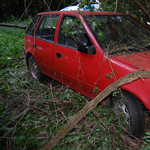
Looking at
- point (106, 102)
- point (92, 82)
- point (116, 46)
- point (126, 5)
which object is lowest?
point (106, 102)

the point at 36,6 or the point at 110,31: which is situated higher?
the point at 36,6

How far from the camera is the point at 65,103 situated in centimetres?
319

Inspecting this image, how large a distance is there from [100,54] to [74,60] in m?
0.59

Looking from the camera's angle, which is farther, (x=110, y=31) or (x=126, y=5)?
(x=126, y=5)

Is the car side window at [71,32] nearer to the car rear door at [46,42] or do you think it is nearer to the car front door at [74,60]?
the car front door at [74,60]

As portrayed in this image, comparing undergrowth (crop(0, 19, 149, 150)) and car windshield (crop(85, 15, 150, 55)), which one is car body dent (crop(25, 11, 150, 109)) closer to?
car windshield (crop(85, 15, 150, 55))

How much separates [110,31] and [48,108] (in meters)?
1.84

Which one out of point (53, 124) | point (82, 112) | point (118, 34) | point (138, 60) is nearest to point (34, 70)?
point (53, 124)

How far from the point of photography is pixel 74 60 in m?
3.12

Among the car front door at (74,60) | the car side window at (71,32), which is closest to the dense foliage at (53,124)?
the car front door at (74,60)

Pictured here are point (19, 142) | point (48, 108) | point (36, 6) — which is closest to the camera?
point (19, 142)

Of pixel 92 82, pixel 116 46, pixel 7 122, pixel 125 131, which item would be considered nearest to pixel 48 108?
pixel 7 122

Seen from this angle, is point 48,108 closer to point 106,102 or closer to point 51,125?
point 51,125

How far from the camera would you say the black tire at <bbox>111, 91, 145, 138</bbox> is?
2381 mm
